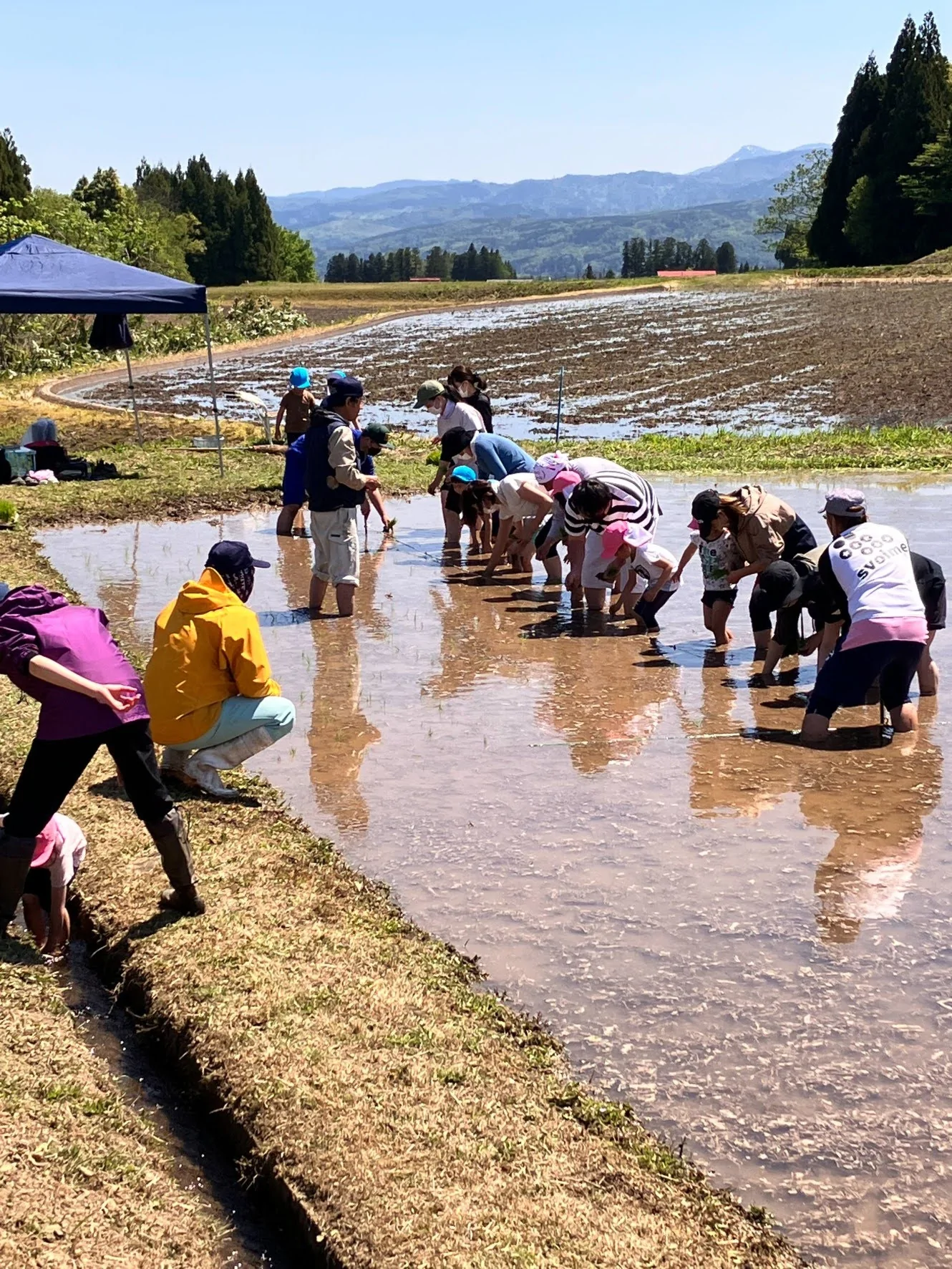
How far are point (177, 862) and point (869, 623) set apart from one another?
12.8ft

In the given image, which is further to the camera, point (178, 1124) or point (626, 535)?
point (626, 535)

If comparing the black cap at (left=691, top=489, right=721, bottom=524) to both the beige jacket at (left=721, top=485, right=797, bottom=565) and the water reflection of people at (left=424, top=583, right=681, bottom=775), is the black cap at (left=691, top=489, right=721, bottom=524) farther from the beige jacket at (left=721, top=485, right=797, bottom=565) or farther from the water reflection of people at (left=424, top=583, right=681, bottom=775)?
the water reflection of people at (left=424, top=583, right=681, bottom=775)

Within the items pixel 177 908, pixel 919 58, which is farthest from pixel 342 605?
pixel 919 58

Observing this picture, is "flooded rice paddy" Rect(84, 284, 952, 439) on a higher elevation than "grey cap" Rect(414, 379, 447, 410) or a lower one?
lower

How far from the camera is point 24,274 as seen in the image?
1731cm

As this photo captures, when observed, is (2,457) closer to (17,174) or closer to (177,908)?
(177,908)

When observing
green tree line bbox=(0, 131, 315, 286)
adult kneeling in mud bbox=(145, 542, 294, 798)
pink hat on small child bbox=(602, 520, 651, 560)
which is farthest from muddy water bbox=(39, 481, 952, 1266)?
green tree line bbox=(0, 131, 315, 286)

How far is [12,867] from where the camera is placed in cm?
501

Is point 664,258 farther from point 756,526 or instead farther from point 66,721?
point 66,721

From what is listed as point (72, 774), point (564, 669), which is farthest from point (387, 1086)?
point (564, 669)

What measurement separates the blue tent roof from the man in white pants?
7976 millimetres

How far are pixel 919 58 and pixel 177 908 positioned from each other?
3407 inches

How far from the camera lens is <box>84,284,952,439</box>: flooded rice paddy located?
24750mm

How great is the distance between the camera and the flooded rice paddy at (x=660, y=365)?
2475 centimetres
